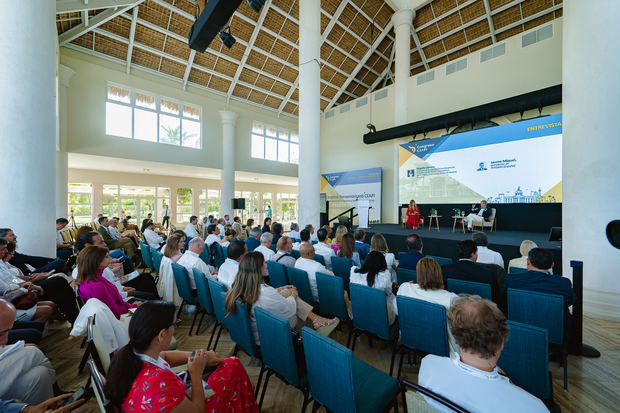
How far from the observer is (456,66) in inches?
366

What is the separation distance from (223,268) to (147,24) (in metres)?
9.94

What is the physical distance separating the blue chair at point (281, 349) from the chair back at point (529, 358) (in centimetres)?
123

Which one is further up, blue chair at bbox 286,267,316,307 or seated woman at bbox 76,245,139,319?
seated woman at bbox 76,245,139,319

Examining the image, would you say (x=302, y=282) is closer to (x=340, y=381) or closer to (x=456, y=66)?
(x=340, y=381)

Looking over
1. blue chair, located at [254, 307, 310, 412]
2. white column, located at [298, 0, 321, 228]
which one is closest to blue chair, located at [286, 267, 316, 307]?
blue chair, located at [254, 307, 310, 412]

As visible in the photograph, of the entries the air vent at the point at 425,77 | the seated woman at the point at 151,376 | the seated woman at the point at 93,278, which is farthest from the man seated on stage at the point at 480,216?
the seated woman at the point at 93,278

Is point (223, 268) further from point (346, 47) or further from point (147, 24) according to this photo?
point (346, 47)

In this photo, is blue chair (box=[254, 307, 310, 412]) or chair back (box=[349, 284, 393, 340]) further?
chair back (box=[349, 284, 393, 340])

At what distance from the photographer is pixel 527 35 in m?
7.84

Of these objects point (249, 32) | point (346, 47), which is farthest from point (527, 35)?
point (249, 32)

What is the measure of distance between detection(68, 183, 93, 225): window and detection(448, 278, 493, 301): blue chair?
14499 mm

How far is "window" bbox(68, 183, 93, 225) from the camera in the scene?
37.8 feet

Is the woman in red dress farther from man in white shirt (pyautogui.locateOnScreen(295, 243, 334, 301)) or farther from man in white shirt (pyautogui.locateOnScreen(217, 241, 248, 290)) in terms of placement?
man in white shirt (pyautogui.locateOnScreen(217, 241, 248, 290))

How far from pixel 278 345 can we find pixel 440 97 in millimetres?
10667
